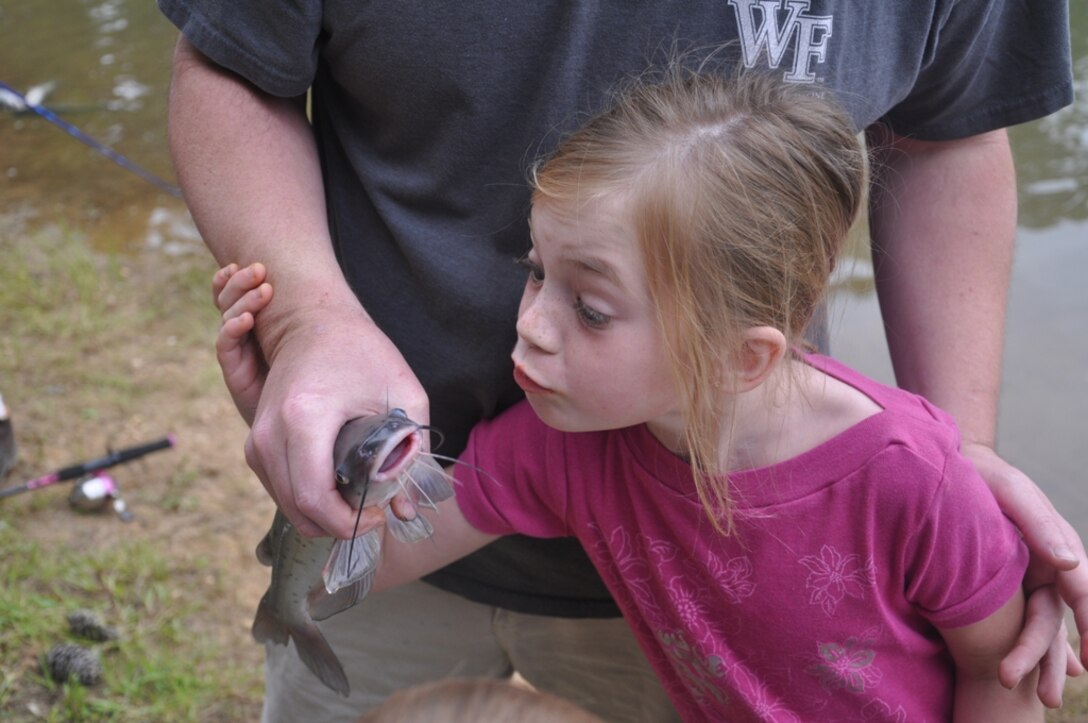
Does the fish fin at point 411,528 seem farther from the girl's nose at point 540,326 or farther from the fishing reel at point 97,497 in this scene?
the fishing reel at point 97,497

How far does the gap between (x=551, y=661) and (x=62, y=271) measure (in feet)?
15.4

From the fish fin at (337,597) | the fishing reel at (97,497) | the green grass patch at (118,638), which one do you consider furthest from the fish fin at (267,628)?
the fishing reel at (97,497)

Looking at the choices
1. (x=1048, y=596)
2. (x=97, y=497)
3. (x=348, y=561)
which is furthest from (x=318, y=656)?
(x=97, y=497)

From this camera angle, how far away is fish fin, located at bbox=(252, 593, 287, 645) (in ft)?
6.27

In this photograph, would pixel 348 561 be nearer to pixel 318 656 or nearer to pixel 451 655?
pixel 318 656

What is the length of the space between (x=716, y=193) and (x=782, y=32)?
1.13ft

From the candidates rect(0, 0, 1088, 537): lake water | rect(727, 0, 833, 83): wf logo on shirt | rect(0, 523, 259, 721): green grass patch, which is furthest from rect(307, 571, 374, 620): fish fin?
rect(0, 523, 259, 721): green grass patch

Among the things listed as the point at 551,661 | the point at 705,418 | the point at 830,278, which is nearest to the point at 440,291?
the point at 705,418

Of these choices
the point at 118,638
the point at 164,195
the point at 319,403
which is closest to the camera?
the point at 319,403

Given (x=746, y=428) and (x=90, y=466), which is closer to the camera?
(x=746, y=428)

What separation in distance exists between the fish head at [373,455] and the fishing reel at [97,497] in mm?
3098

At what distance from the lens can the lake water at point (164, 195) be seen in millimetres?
4812

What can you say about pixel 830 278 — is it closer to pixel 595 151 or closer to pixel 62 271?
pixel 595 151

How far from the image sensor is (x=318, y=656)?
1907 millimetres
